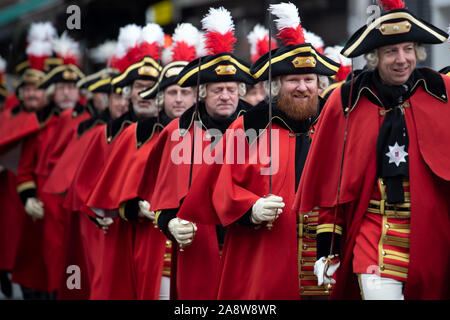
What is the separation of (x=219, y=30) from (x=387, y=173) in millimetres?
2007

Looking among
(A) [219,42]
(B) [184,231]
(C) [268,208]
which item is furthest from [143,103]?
(C) [268,208]

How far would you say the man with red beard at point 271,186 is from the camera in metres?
6.11

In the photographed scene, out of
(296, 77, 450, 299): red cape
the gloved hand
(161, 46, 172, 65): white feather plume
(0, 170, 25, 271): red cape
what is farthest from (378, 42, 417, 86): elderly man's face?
(0, 170, 25, 271): red cape

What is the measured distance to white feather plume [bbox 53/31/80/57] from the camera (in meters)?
12.0

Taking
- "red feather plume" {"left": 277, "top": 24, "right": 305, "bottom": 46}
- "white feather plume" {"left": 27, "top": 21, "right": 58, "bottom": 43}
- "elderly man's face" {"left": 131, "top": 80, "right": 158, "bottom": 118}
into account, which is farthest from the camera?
"white feather plume" {"left": 27, "top": 21, "right": 58, "bottom": 43}

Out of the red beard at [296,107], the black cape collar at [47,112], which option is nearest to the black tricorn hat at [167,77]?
the red beard at [296,107]

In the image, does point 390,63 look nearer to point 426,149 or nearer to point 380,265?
point 426,149

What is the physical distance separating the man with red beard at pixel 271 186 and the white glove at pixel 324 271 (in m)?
0.43

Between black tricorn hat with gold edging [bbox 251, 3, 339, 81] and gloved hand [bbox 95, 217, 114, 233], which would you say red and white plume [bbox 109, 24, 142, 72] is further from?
black tricorn hat with gold edging [bbox 251, 3, 339, 81]

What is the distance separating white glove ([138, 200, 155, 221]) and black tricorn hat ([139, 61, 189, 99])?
952 mm

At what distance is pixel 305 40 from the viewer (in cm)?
670

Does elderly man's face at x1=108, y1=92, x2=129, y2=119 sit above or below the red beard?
above

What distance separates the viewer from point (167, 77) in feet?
26.3

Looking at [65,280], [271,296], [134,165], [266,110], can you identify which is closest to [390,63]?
[266,110]
